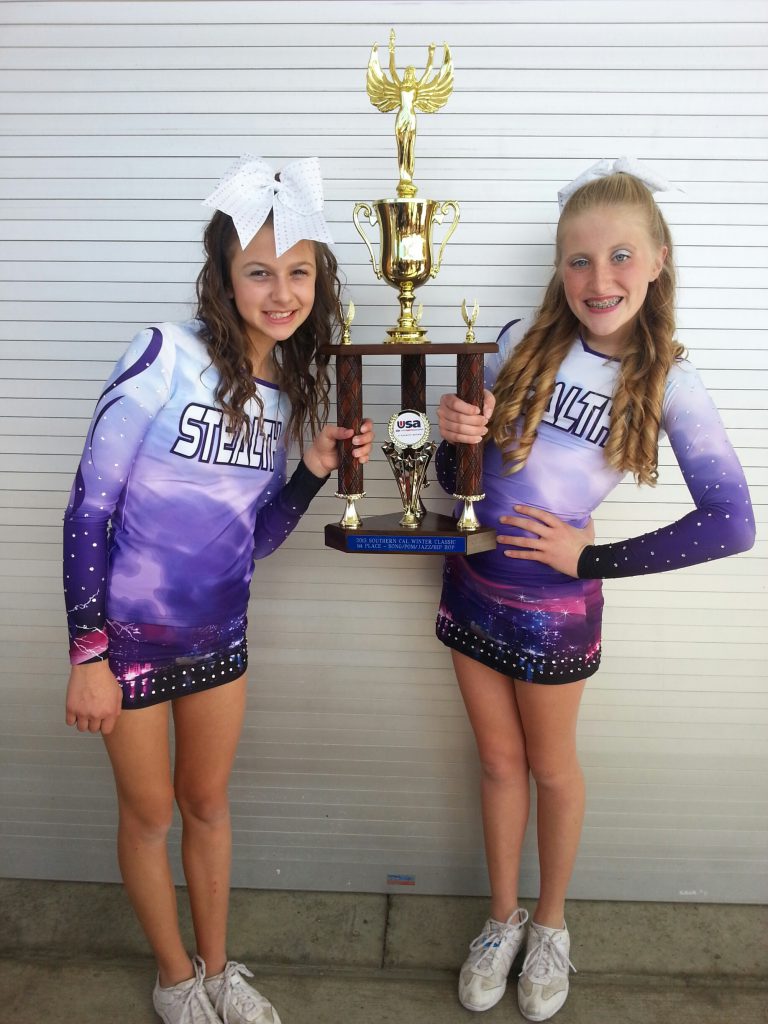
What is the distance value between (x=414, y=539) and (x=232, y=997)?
1.25 metres

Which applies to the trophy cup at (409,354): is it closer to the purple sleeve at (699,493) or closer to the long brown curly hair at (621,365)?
the long brown curly hair at (621,365)

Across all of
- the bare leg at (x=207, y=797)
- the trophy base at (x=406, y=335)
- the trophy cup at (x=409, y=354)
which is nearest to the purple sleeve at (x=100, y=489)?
the bare leg at (x=207, y=797)

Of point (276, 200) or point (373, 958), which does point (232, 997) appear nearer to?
point (373, 958)

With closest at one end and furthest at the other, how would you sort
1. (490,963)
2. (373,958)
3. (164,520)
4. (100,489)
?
(100,489)
(164,520)
(490,963)
(373,958)

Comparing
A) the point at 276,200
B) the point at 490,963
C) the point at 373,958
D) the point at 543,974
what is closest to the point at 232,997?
the point at 373,958

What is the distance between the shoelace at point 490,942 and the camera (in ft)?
7.50

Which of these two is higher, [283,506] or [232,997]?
[283,506]

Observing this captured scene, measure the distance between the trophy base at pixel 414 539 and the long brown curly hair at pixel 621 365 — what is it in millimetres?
219

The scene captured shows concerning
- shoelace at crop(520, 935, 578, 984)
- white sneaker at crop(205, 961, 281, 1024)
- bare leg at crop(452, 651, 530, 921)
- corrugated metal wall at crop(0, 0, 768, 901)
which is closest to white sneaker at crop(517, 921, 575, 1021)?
shoelace at crop(520, 935, 578, 984)

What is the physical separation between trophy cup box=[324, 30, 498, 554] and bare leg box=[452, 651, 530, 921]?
0.40 metres

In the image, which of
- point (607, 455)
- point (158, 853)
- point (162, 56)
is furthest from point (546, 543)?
point (162, 56)

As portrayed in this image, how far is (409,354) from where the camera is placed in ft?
6.97

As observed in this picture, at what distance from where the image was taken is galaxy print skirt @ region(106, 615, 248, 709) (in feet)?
6.43

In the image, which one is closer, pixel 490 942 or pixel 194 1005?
pixel 194 1005
